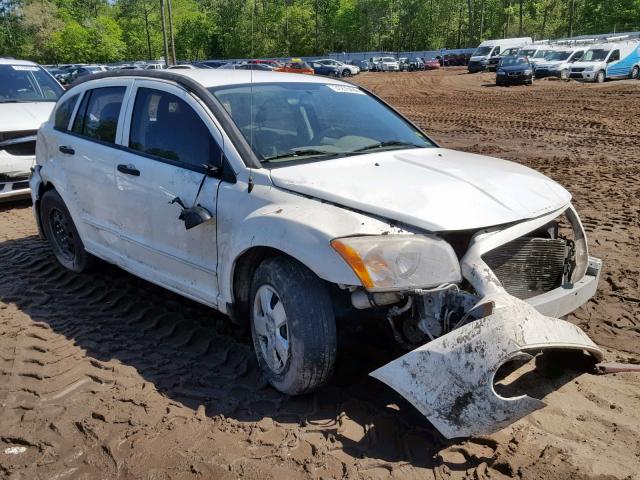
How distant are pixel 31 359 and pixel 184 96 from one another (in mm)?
1969

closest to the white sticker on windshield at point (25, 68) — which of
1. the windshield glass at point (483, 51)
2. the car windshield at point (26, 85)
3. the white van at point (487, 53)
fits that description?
the car windshield at point (26, 85)

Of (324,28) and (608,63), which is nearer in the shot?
(608,63)

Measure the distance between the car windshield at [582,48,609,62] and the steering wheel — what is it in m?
29.8

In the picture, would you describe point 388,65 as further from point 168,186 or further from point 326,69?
point 168,186

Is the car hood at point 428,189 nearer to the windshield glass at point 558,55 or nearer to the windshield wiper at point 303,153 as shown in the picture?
the windshield wiper at point 303,153

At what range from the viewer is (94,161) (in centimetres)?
468

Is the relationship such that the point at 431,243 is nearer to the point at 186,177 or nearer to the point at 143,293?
the point at 186,177

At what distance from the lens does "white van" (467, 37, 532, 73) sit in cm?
4428

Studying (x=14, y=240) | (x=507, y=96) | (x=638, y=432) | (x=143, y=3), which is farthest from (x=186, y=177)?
(x=143, y=3)

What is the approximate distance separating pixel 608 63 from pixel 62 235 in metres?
29.9

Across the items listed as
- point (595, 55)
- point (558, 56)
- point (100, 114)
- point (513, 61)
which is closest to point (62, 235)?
point (100, 114)

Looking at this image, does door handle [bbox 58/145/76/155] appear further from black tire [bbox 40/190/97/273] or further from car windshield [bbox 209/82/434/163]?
car windshield [bbox 209/82/434/163]

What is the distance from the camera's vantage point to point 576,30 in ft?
232

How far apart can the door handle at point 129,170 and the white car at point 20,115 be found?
416 cm
